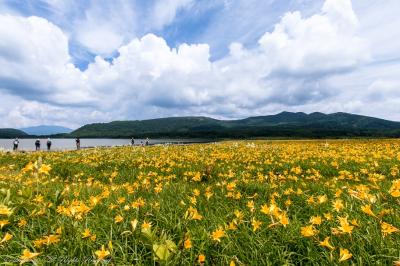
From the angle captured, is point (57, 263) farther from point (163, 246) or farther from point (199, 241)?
point (199, 241)

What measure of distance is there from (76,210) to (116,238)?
63 centimetres

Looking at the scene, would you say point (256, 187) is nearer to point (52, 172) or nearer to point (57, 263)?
point (57, 263)

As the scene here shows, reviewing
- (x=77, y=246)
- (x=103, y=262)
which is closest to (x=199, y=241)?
(x=103, y=262)

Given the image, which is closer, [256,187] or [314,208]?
[314,208]

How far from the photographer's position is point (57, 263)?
3170 millimetres

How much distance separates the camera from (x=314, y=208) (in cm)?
496

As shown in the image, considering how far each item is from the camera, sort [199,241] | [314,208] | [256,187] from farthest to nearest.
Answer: [256,187]
[314,208]
[199,241]

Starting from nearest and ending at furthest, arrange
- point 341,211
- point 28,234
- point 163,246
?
point 163,246 → point 28,234 → point 341,211

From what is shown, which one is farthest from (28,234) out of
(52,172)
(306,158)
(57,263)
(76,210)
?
(306,158)

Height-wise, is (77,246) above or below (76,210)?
below

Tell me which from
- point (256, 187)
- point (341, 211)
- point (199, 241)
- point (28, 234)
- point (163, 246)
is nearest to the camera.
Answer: point (163, 246)

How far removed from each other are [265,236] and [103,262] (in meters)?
1.98

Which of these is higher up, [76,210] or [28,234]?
[76,210]

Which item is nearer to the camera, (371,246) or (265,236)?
(371,246)
